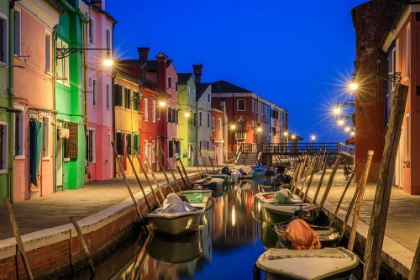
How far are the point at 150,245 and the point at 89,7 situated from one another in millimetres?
15068

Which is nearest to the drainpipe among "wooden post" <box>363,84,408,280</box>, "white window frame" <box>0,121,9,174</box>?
"white window frame" <box>0,121,9,174</box>

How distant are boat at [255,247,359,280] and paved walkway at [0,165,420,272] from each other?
810 mm

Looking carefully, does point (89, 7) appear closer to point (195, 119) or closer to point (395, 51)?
point (395, 51)

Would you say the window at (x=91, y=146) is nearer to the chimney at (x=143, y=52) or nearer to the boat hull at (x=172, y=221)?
the boat hull at (x=172, y=221)

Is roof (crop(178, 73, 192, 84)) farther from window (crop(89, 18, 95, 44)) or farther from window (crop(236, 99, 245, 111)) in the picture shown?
window (crop(89, 18, 95, 44))

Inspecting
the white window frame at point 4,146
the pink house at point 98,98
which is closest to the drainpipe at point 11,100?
the white window frame at point 4,146

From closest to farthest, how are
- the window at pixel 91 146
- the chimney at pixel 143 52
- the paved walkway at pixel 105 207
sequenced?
the paved walkway at pixel 105 207 → the window at pixel 91 146 → the chimney at pixel 143 52

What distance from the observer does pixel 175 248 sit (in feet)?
54.5

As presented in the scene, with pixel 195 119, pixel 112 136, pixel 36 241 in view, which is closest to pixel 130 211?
pixel 36 241

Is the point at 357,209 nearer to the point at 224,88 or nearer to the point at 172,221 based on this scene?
the point at 172,221

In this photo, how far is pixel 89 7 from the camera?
28.3 meters

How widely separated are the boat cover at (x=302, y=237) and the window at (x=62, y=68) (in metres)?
12.9

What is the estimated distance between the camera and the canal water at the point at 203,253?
13.8 metres

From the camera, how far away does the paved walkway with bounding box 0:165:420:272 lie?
11055 millimetres
